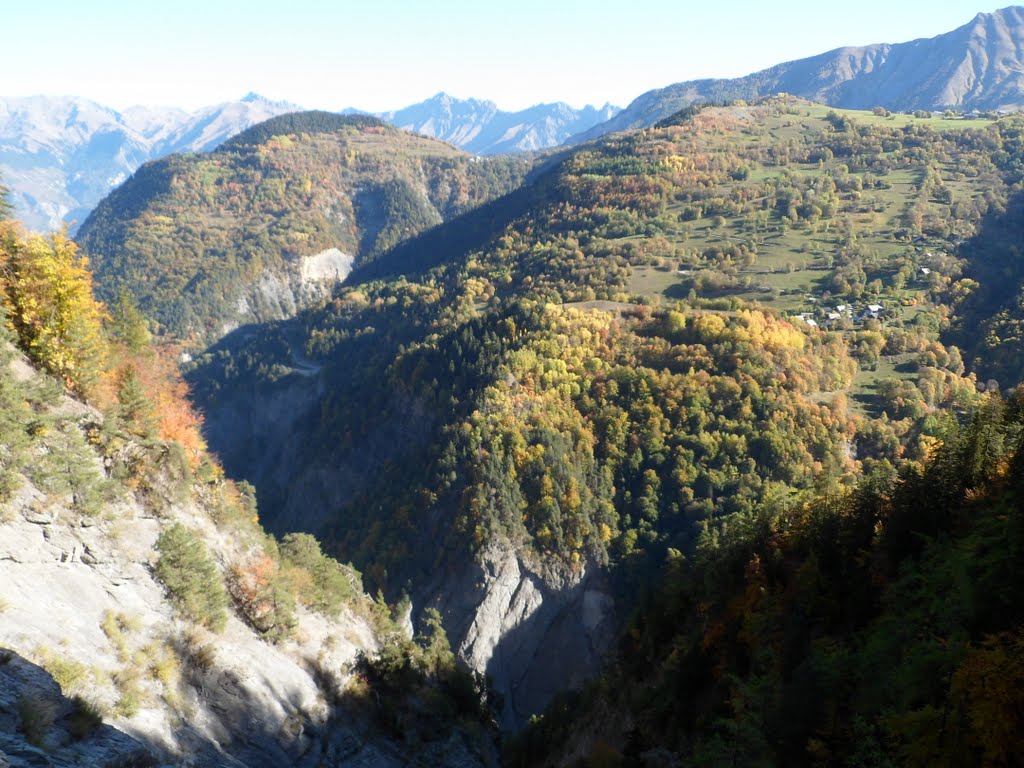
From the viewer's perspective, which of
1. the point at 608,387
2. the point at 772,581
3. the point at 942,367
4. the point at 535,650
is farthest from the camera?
the point at 942,367

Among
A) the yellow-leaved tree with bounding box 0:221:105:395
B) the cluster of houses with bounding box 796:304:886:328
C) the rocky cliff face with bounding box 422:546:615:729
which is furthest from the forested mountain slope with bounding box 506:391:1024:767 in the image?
the cluster of houses with bounding box 796:304:886:328

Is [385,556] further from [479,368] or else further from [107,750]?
[107,750]

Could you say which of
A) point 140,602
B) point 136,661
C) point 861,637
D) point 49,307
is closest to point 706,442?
point 861,637

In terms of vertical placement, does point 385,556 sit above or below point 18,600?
below

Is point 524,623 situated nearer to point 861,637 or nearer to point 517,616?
point 517,616

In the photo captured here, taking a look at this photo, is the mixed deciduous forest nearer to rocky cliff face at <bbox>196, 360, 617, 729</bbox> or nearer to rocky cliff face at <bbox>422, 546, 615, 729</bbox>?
rocky cliff face at <bbox>196, 360, 617, 729</bbox>

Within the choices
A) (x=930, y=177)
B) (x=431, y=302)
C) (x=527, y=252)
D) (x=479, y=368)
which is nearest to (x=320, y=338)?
(x=431, y=302)
